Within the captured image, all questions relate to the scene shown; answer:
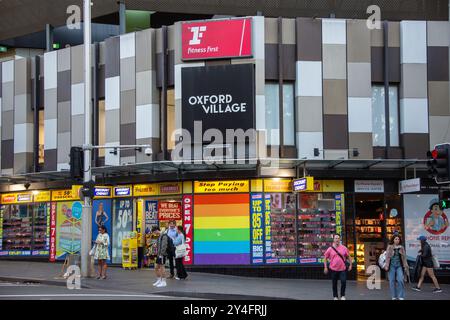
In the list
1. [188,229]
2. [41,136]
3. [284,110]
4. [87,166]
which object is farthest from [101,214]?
[284,110]

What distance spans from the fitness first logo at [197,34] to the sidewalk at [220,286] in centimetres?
855

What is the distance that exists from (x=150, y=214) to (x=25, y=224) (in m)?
6.89

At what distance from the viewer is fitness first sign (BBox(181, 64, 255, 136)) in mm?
23734

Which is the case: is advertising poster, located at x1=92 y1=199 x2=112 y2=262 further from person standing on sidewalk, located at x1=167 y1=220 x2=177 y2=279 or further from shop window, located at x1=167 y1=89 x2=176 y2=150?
person standing on sidewalk, located at x1=167 y1=220 x2=177 y2=279

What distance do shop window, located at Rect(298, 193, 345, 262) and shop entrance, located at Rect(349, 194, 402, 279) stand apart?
2.78 feet

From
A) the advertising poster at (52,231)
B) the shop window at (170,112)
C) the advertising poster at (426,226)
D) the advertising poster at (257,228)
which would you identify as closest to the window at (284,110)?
the advertising poster at (257,228)

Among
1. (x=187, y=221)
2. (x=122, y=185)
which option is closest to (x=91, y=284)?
(x=187, y=221)

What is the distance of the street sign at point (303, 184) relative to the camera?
2186cm

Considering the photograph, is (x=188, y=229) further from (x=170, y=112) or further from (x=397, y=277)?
(x=397, y=277)

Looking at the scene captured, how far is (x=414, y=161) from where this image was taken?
74.3ft

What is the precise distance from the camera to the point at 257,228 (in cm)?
2383
